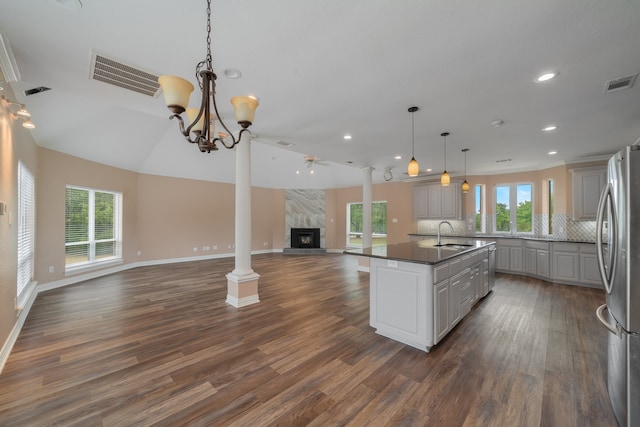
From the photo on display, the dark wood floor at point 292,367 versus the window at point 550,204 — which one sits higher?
the window at point 550,204

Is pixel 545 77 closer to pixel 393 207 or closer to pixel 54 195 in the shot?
pixel 393 207

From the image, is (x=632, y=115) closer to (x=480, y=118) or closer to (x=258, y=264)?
(x=480, y=118)

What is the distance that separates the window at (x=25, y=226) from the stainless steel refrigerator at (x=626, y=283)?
237 inches

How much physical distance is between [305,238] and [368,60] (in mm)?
8170

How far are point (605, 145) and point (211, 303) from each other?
288 inches

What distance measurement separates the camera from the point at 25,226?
12.5ft

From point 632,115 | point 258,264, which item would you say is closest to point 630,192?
point 632,115

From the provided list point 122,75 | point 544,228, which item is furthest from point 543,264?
point 122,75

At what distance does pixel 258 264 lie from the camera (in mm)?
7480

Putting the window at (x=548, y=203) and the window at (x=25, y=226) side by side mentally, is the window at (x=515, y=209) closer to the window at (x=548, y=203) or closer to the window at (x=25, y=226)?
the window at (x=548, y=203)

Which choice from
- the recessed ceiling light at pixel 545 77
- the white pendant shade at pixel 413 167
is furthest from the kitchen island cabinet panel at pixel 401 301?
the recessed ceiling light at pixel 545 77

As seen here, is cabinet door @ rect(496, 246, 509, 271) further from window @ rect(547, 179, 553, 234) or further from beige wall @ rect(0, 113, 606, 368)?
beige wall @ rect(0, 113, 606, 368)

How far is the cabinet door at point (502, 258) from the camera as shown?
6125 mm

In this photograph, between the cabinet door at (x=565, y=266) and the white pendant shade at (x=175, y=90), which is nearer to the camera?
the white pendant shade at (x=175, y=90)
